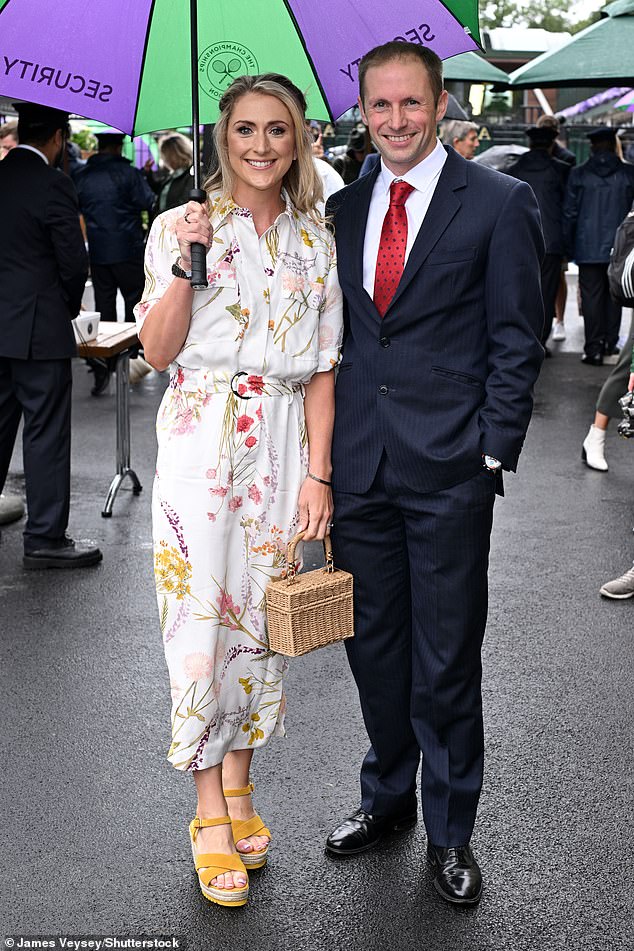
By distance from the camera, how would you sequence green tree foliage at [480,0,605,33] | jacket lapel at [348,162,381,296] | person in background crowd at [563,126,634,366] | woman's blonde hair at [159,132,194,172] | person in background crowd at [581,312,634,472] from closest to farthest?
jacket lapel at [348,162,381,296], person in background crowd at [581,312,634,472], woman's blonde hair at [159,132,194,172], person in background crowd at [563,126,634,366], green tree foliage at [480,0,605,33]

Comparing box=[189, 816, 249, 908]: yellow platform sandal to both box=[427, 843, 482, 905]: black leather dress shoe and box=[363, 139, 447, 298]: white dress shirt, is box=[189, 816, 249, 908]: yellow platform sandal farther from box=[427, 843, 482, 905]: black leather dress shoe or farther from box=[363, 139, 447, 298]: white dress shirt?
box=[363, 139, 447, 298]: white dress shirt

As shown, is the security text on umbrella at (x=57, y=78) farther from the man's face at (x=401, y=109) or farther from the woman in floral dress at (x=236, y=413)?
the man's face at (x=401, y=109)

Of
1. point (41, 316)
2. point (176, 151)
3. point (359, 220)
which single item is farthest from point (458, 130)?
point (359, 220)

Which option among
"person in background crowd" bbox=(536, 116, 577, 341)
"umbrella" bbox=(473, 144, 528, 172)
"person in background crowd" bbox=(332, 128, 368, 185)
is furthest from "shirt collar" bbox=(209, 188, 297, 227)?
"umbrella" bbox=(473, 144, 528, 172)

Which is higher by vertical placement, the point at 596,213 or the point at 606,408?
the point at 596,213

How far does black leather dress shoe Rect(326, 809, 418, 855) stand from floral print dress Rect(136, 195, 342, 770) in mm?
463

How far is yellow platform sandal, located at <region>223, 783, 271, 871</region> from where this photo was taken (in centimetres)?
350

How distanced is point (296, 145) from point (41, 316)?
10.4 ft

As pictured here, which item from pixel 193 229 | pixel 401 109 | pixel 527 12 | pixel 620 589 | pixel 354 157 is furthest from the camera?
pixel 527 12

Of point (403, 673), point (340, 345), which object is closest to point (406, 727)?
point (403, 673)

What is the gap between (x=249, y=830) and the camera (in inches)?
140

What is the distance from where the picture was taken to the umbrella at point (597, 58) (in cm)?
846

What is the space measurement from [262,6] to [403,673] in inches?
77.4

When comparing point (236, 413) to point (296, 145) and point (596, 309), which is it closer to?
point (296, 145)
